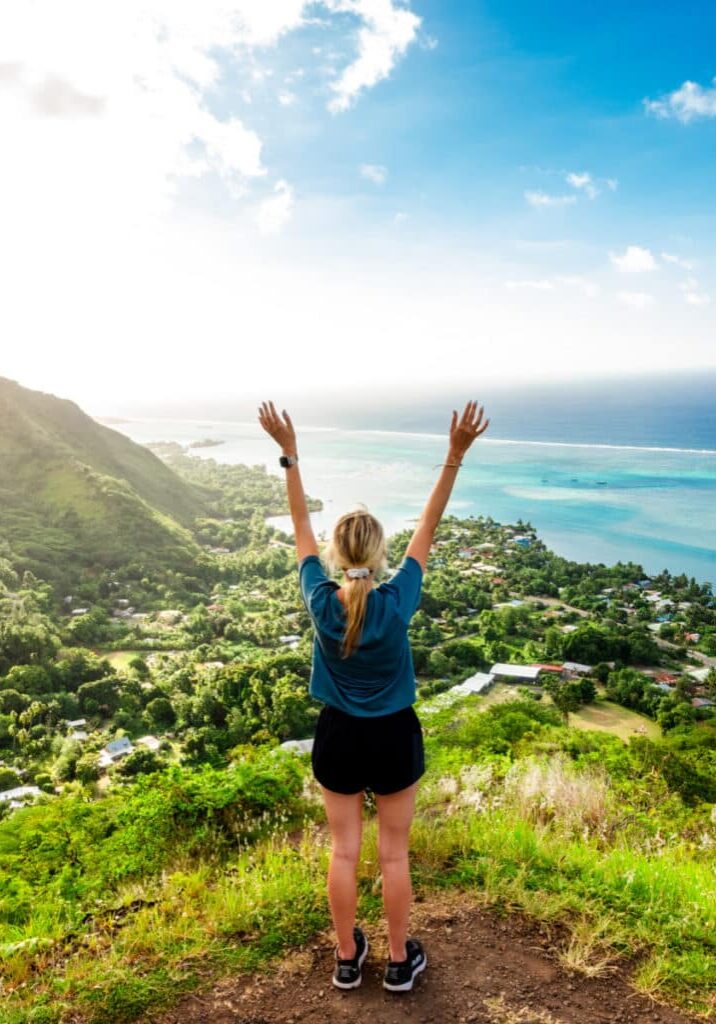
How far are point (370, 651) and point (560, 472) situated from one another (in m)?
72.9

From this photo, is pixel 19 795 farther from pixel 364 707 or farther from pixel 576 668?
pixel 576 668

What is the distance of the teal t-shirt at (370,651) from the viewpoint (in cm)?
166

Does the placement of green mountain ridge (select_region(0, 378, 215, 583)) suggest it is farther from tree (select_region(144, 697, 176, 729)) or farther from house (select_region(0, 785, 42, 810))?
house (select_region(0, 785, 42, 810))

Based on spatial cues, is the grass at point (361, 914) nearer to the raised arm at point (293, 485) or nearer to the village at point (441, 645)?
the raised arm at point (293, 485)

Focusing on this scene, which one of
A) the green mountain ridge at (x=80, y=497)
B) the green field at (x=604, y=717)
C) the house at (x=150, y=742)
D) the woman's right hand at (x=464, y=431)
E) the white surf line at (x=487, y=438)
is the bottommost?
the house at (x=150, y=742)

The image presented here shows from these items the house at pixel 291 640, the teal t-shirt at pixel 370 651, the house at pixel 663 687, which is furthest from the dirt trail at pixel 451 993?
the house at pixel 291 640

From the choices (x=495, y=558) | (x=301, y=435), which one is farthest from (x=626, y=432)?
(x=495, y=558)

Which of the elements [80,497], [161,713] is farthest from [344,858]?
[80,497]

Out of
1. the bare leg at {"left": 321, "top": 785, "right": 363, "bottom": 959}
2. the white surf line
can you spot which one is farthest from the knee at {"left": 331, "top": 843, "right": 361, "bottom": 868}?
the white surf line

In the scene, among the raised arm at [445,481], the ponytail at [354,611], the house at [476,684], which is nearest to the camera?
the ponytail at [354,611]

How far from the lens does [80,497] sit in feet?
174

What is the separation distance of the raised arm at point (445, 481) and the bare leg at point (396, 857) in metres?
0.68

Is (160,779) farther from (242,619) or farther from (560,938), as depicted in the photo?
(242,619)

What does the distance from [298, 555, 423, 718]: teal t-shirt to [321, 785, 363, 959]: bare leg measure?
1.00 feet
